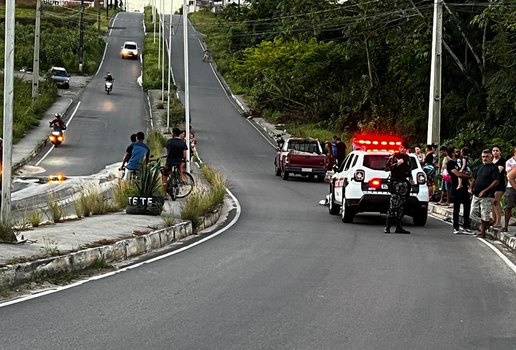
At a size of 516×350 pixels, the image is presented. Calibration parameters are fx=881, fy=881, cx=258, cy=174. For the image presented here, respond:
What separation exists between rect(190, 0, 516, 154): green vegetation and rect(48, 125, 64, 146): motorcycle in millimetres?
13529

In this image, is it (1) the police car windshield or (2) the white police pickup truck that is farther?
(1) the police car windshield

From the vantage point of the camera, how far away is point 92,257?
12.8m

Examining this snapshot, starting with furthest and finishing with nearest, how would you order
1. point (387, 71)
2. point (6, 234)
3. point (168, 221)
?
point (387, 71) → point (168, 221) → point (6, 234)

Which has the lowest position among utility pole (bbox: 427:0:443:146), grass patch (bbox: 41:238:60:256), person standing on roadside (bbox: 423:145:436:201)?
grass patch (bbox: 41:238:60:256)

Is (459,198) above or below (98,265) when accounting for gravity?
above

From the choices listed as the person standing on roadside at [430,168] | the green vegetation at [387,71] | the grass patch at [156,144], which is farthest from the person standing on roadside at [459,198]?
the grass patch at [156,144]

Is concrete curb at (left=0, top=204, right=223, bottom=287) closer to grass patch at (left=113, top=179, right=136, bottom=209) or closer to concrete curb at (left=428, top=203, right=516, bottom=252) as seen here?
grass patch at (left=113, top=179, right=136, bottom=209)

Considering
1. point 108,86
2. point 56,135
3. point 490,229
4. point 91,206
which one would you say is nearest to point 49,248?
point 91,206

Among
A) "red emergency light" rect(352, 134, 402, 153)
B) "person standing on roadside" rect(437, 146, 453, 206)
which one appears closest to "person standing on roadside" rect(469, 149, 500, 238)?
"red emergency light" rect(352, 134, 402, 153)

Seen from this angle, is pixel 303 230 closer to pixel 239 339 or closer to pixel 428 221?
pixel 428 221

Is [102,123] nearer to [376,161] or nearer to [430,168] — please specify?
[430,168]

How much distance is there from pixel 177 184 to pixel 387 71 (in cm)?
3460

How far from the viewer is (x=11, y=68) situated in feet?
45.5

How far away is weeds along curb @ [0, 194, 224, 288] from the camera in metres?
10.9
